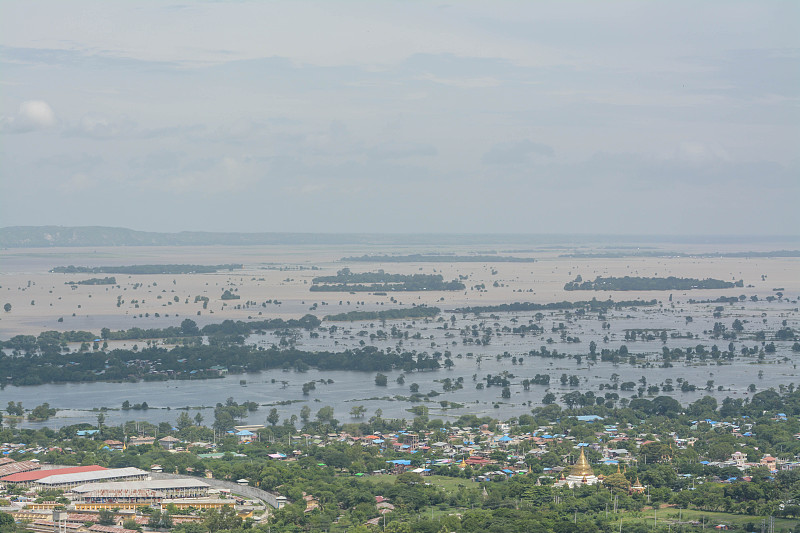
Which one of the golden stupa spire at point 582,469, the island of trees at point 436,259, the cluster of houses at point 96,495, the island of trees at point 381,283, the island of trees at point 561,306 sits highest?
the island of trees at point 436,259

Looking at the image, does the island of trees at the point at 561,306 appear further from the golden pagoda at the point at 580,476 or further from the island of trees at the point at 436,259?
the island of trees at the point at 436,259

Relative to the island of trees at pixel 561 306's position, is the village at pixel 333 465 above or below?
below

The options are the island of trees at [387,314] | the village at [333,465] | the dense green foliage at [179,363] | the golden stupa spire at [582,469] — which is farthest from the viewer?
the island of trees at [387,314]

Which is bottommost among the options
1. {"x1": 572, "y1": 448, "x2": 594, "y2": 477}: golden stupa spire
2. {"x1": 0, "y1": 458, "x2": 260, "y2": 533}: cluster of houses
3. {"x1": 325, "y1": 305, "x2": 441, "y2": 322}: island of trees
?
{"x1": 0, "y1": 458, "x2": 260, "y2": 533}: cluster of houses

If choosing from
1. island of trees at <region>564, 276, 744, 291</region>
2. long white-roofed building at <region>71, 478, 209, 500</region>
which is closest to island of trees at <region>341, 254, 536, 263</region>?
island of trees at <region>564, 276, 744, 291</region>

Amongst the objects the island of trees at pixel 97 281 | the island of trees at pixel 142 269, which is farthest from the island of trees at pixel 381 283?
the island of trees at pixel 142 269

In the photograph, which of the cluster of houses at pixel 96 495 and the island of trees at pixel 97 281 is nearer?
the cluster of houses at pixel 96 495

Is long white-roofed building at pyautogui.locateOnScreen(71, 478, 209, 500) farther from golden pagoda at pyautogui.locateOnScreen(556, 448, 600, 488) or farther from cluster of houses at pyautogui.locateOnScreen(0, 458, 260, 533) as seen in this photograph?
golden pagoda at pyautogui.locateOnScreen(556, 448, 600, 488)
